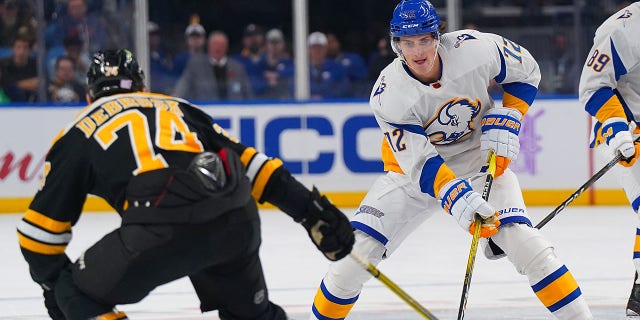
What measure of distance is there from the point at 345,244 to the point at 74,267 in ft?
2.19

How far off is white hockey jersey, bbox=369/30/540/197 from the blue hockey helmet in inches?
6.1

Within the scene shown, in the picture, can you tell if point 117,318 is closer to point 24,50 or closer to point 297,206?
point 297,206

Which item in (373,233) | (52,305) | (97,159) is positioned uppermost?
(97,159)

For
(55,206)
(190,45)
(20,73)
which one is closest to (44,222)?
(55,206)

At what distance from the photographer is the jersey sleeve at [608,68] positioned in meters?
4.31

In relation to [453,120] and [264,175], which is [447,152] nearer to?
[453,120]

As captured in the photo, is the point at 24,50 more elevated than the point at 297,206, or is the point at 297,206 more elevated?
the point at 297,206

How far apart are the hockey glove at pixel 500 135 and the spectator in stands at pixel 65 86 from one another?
492cm

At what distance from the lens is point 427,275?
217 inches

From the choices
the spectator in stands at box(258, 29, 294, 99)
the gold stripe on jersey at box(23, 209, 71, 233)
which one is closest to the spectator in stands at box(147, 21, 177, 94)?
the spectator in stands at box(258, 29, 294, 99)

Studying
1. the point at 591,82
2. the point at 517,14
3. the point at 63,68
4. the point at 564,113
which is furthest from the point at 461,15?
the point at 591,82

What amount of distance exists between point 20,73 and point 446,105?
5217mm

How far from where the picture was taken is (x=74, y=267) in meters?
2.92

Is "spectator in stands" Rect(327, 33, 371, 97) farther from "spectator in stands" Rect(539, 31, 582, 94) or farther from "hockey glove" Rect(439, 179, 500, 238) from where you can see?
"hockey glove" Rect(439, 179, 500, 238)
